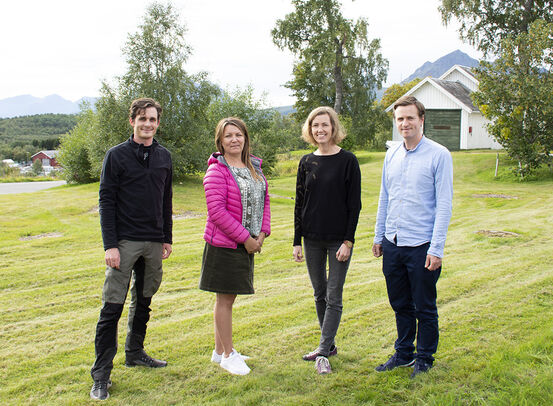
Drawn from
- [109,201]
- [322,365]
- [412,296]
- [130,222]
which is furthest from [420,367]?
[109,201]

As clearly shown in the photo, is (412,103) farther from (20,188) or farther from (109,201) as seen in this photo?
(20,188)

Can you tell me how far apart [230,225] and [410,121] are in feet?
4.93

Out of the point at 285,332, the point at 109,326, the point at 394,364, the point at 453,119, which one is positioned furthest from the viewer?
the point at 453,119

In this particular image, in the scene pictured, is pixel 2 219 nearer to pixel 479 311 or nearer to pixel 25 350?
pixel 25 350

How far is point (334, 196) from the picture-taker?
3.41 meters

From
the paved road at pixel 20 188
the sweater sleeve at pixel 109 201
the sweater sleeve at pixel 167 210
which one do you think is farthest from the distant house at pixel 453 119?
the sweater sleeve at pixel 109 201

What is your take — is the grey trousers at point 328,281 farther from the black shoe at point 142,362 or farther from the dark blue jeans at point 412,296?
the black shoe at point 142,362

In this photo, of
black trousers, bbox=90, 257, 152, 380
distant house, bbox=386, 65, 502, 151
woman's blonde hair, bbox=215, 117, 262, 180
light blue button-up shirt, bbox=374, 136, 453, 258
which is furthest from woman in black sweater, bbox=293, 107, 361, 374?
distant house, bbox=386, 65, 502, 151

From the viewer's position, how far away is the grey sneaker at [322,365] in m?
3.42

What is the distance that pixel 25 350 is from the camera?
399 cm

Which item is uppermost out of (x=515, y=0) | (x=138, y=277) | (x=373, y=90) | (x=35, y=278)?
(x=515, y=0)

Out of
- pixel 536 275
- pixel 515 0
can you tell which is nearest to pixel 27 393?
pixel 536 275

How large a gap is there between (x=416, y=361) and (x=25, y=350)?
3.39 meters

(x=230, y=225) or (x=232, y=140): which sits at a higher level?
(x=232, y=140)
